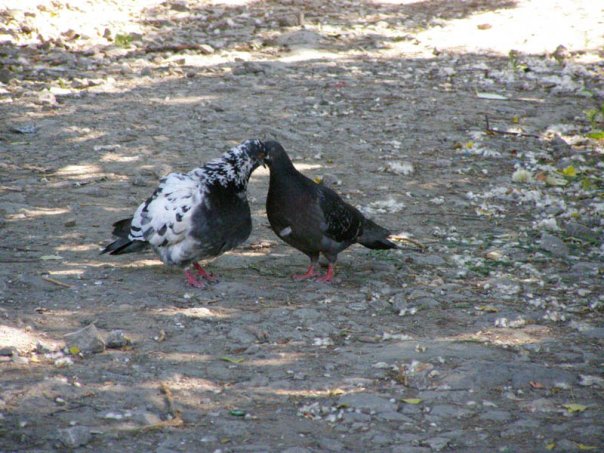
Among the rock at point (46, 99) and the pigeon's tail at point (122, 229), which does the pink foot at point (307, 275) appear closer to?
the pigeon's tail at point (122, 229)

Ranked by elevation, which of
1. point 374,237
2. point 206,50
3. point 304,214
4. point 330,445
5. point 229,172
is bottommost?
point 330,445

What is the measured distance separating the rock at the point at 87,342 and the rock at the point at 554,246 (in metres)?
3.29

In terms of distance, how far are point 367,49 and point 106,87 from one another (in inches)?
147

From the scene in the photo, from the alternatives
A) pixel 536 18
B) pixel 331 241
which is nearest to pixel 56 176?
pixel 331 241

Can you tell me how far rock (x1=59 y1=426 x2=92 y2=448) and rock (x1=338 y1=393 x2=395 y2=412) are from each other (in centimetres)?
118

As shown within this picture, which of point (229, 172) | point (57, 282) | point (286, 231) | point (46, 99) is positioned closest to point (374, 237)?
point (286, 231)

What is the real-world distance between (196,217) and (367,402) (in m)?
1.88

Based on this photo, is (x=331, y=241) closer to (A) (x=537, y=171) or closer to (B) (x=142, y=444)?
(B) (x=142, y=444)

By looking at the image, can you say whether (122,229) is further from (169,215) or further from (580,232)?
(580,232)

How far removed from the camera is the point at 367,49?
11.1m

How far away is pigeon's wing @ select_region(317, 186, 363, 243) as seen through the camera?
5.48 meters

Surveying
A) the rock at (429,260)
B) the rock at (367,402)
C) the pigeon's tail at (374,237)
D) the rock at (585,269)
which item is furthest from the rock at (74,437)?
the rock at (585,269)

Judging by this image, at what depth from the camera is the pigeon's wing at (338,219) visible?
5.48 metres

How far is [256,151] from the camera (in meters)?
5.51
